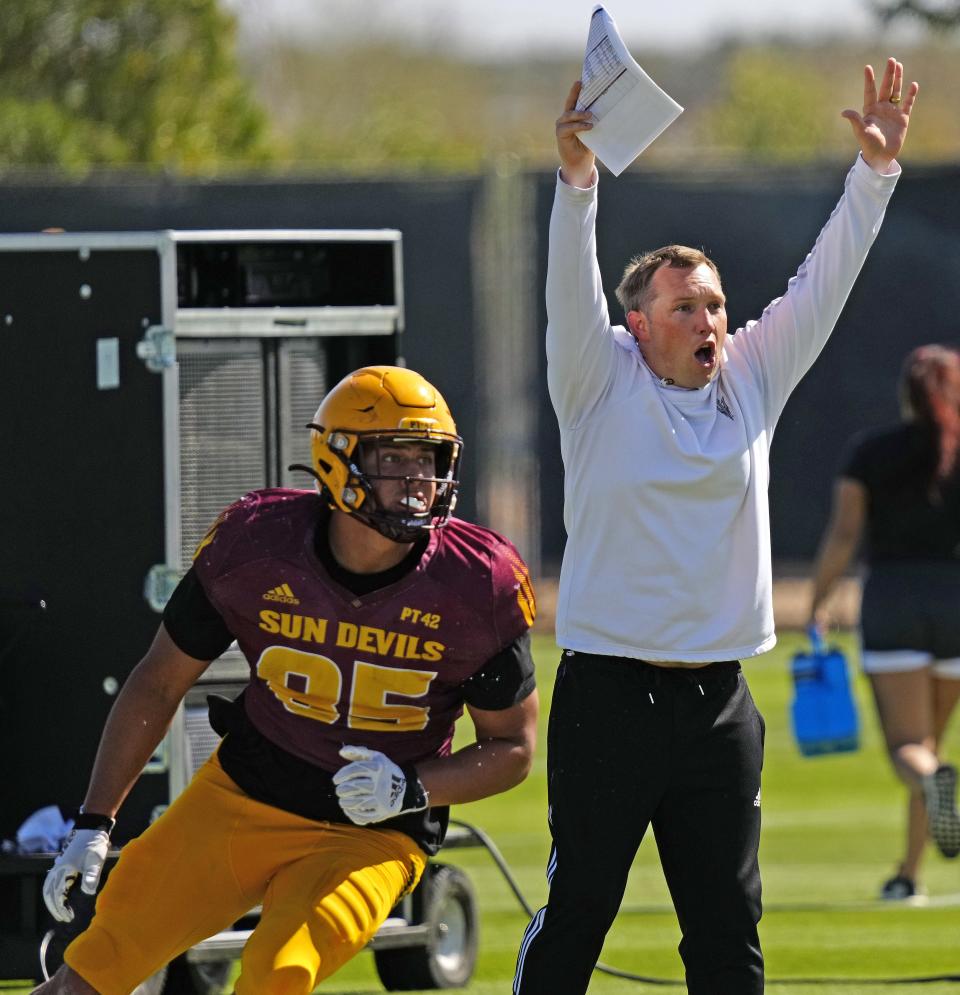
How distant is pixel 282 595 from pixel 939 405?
399cm

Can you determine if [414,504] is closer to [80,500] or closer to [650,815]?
[650,815]

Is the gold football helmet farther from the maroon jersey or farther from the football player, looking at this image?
the maroon jersey

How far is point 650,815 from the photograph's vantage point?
16.1ft

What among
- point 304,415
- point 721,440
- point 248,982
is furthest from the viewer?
point 304,415

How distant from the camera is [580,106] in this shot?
482 centimetres

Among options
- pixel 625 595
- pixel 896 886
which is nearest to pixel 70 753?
pixel 625 595

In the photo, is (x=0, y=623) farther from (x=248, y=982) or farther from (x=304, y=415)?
(x=248, y=982)

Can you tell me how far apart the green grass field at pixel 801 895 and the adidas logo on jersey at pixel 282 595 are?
6.84ft

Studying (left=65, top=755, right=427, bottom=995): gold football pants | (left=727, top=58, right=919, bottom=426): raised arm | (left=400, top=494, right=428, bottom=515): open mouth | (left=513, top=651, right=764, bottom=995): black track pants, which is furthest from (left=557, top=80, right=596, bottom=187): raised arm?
(left=65, top=755, right=427, bottom=995): gold football pants

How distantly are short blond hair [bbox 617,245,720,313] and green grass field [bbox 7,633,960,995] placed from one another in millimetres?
2434

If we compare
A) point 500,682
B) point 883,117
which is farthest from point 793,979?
point 883,117

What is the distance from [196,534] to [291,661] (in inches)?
62.4

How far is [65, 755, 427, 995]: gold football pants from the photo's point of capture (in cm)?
468

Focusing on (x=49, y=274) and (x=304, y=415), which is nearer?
(x=49, y=274)
